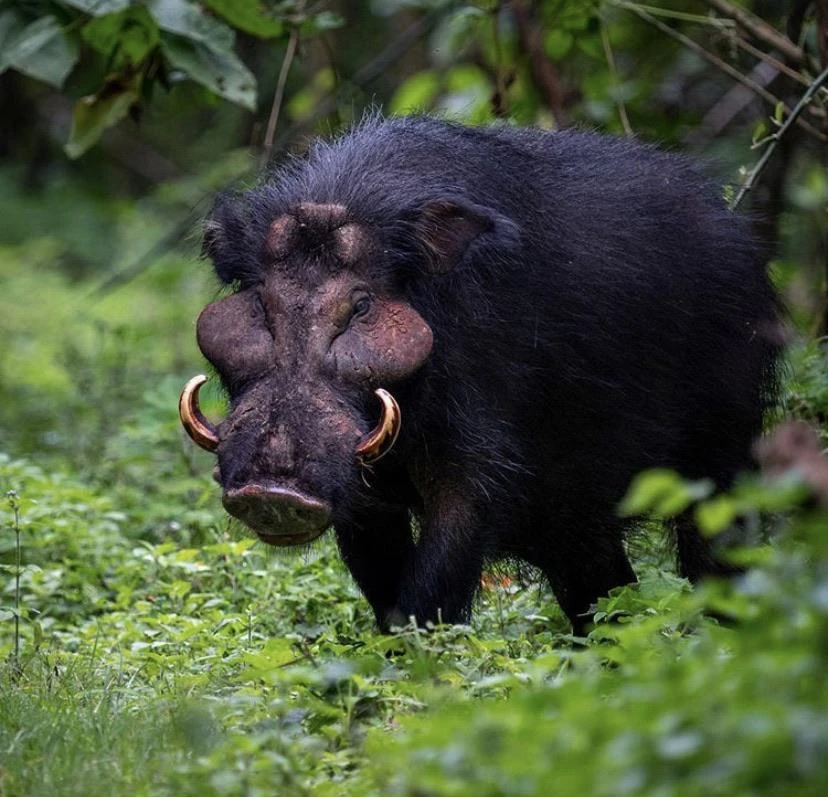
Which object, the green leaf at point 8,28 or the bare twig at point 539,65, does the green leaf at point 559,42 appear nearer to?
the bare twig at point 539,65

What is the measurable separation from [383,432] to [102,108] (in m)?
3.69

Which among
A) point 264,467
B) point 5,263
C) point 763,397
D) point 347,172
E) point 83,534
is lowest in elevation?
point 5,263

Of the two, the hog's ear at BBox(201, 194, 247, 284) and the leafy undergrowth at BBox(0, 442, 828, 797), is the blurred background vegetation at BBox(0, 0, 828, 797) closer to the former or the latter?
the leafy undergrowth at BBox(0, 442, 828, 797)

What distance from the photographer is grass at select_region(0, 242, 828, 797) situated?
2.85 metres

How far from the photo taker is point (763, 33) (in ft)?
27.1

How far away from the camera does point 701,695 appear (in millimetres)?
2963

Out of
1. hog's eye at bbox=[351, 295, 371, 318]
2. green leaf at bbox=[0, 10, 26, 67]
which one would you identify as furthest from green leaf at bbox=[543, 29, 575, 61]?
hog's eye at bbox=[351, 295, 371, 318]

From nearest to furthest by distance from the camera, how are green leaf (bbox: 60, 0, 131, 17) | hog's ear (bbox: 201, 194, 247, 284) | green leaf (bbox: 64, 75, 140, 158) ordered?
hog's ear (bbox: 201, 194, 247, 284), green leaf (bbox: 60, 0, 131, 17), green leaf (bbox: 64, 75, 140, 158)

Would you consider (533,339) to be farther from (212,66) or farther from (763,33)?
(763,33)

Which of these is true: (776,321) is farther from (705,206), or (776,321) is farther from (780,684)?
(780,684)

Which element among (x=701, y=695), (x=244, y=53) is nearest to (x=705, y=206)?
(x=701, y=695)

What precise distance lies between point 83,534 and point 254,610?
1.12 metres

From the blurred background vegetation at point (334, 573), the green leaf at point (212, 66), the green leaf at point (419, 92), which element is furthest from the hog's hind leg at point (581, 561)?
the green leaf at point (419, 92)

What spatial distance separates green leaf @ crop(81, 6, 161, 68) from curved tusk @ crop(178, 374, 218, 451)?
2659 mm
